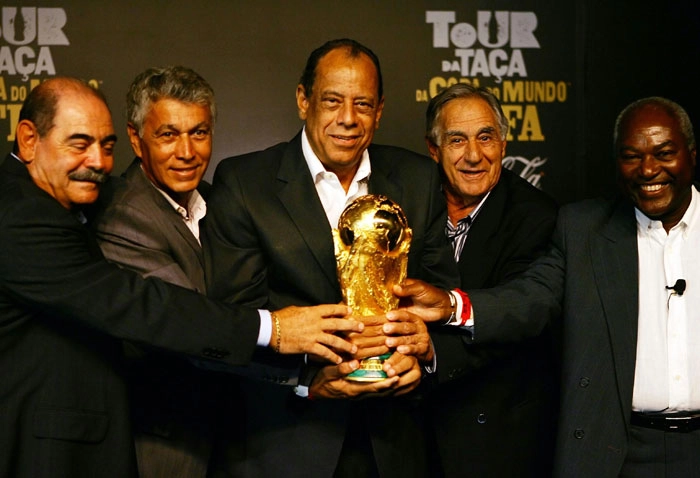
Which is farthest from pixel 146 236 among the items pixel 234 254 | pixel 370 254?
pixel 370 254

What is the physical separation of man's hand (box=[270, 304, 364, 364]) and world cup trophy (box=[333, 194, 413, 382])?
0.06 metres

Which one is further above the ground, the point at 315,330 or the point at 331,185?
the point at 331,185

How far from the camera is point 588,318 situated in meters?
2.88

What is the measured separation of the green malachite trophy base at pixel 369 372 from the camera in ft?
8.62

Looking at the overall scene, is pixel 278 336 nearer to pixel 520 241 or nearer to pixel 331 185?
pixel 331 185

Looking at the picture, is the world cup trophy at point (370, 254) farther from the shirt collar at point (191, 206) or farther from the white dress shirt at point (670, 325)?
the white dress shirt at point (670, 325)

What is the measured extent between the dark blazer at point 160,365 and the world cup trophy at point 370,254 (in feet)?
1.71

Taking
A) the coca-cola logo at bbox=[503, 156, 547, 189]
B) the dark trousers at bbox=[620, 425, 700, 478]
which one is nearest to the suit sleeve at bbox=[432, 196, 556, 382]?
the dark trousers at bbox=[620, 425, 700, 478]

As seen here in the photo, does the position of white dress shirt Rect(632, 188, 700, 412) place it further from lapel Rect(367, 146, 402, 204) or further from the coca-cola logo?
the coca-cola logo

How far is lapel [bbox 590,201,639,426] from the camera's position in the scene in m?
2.80

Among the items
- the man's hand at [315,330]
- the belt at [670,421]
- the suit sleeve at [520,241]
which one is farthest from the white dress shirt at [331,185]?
the belt at [670,421]

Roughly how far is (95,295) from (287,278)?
0.55 metres

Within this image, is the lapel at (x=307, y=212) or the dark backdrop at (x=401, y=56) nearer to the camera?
the lapel at (x=307, y=212)

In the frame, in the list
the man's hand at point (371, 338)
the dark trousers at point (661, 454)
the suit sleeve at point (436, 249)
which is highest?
the suit sleeve at point (436, 249)
